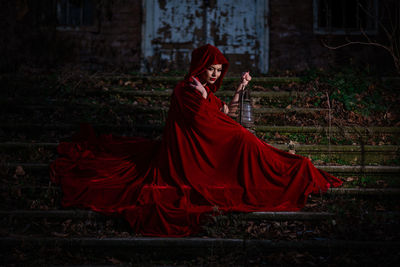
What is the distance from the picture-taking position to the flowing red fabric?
2.92 m

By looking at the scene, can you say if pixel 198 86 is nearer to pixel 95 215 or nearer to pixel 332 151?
pixel 95 215

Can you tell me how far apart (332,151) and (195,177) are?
1.80 meters

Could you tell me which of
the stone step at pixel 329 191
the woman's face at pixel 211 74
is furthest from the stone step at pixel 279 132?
the woman's face at pixel 211 74

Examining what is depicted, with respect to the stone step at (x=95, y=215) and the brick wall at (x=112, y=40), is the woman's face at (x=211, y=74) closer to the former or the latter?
the stone step at (x=95, y=215)

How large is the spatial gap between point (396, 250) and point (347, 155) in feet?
4.92

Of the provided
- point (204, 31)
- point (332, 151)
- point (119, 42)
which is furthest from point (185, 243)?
→ point (119, 42)

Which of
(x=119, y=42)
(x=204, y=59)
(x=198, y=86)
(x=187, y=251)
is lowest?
(x=187, y=251)

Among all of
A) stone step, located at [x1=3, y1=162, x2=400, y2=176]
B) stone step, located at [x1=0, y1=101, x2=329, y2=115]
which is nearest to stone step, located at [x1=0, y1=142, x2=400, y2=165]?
stone step, located at [x1=3, y1=162, x2=400, y2=176]

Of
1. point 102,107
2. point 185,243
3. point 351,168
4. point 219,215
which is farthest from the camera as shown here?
point 102,107

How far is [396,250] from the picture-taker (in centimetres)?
259

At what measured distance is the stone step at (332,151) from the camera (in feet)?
12.7

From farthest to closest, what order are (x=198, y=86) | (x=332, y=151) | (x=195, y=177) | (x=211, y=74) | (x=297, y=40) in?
(x=297, y=40) < (x=332, y=151) < (x=211, y=74) < (x=198, y=86) < (x=195, y=177)

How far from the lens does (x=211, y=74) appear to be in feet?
11.3

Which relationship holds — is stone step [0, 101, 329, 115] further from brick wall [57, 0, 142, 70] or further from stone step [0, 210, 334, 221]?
brick wall [57, 0, 142, 70]
